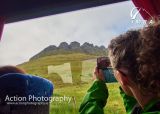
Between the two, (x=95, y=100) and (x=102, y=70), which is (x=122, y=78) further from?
(x=102, y=70)

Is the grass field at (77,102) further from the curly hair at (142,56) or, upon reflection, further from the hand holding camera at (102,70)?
the curly hair at (142,56)

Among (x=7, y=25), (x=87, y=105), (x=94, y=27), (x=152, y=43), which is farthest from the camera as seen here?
(x=7, y=25)

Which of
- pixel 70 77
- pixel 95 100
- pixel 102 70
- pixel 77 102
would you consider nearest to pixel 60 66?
pixel 70 77

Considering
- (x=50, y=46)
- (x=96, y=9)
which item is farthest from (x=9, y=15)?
(x=96, y=9)

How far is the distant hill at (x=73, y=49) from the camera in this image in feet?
7.89

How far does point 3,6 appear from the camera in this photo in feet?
10.5

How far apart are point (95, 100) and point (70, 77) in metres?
1.50

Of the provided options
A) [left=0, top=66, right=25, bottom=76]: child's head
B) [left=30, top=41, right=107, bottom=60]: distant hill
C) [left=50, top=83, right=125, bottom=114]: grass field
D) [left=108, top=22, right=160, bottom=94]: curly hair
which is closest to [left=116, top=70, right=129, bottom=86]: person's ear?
[left=108, top=22, right=160, bottom=94]: curly hair

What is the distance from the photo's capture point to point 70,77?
2535 millimetres

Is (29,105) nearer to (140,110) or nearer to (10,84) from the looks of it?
(10,84)

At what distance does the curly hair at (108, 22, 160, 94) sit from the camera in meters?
0.87

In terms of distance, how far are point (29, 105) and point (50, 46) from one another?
0.50m

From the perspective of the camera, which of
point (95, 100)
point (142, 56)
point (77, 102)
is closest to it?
point (142, 56)

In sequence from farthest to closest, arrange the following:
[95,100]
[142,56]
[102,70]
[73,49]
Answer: [73,49] → [102,70] → [95,100] → [142,56]
